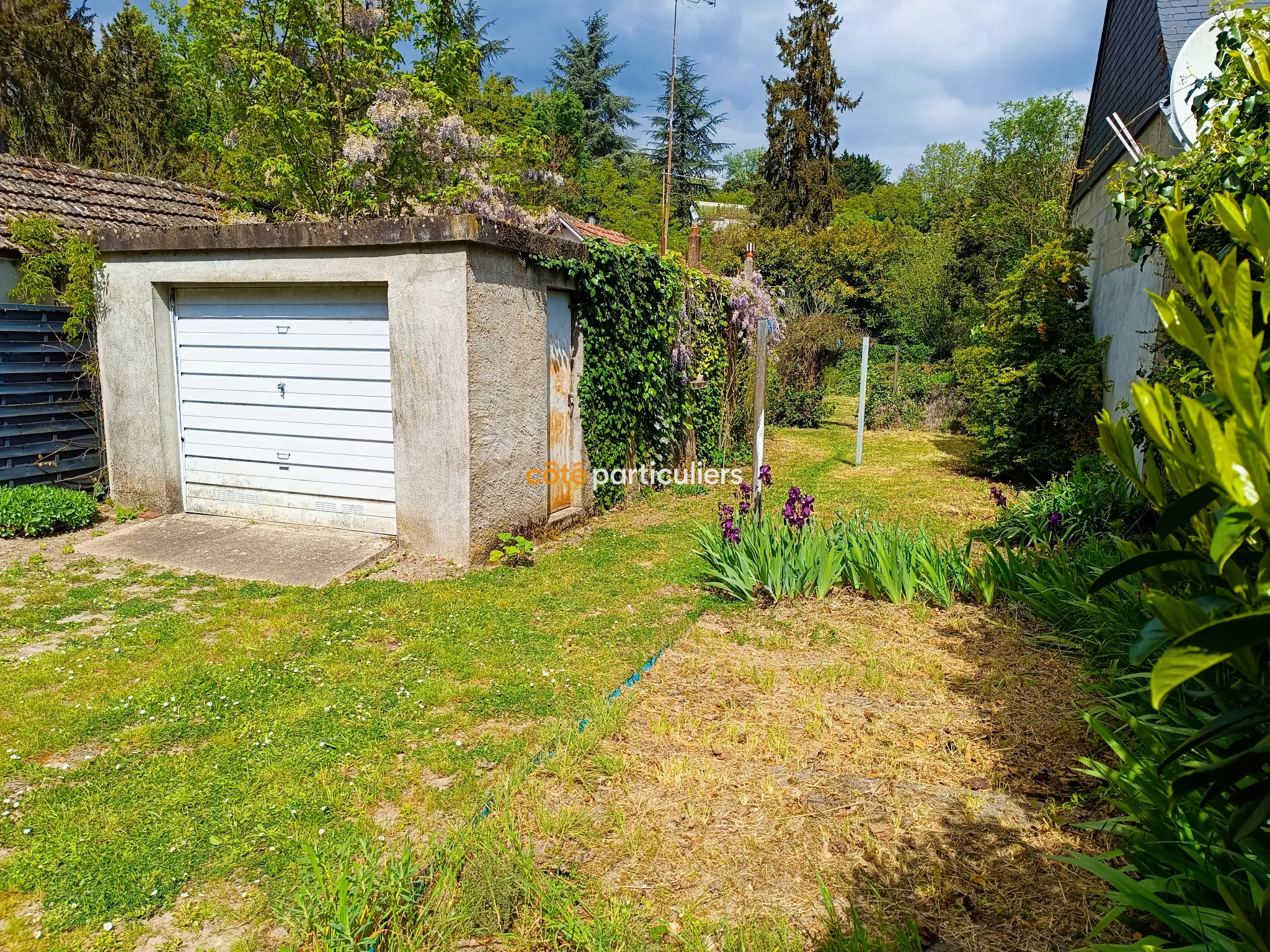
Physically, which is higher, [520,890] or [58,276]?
[58,276]

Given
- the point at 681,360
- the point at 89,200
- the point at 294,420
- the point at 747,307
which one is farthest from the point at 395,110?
the point at 294,420

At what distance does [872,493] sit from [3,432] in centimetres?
976

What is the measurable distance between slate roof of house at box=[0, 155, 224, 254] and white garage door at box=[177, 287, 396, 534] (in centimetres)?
180

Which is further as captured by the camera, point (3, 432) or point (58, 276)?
point (58, 276)

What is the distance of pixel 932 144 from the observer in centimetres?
4762

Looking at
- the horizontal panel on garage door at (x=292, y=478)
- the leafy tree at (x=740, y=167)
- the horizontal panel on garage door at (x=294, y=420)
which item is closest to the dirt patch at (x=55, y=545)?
the horizontal panel on garage door at (x=292, y=478)

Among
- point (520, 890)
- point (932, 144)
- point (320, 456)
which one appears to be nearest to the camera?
point (520, 890)

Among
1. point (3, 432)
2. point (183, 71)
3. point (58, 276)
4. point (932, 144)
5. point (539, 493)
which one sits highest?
point (932, 144)

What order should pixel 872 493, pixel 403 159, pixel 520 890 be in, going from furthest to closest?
pixel 403 159, pixel 872 493, pixel 520 890

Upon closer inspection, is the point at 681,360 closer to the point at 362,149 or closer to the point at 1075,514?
the point at 1075,514

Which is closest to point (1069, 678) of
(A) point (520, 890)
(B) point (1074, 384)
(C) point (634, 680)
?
(C) point (634, 680)

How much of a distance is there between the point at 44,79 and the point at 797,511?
26.6m

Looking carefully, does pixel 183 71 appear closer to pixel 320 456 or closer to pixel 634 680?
pixel 320 456

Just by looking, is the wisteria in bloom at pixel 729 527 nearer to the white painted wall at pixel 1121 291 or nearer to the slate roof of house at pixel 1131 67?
the white painted wall at pixel 1121 291
